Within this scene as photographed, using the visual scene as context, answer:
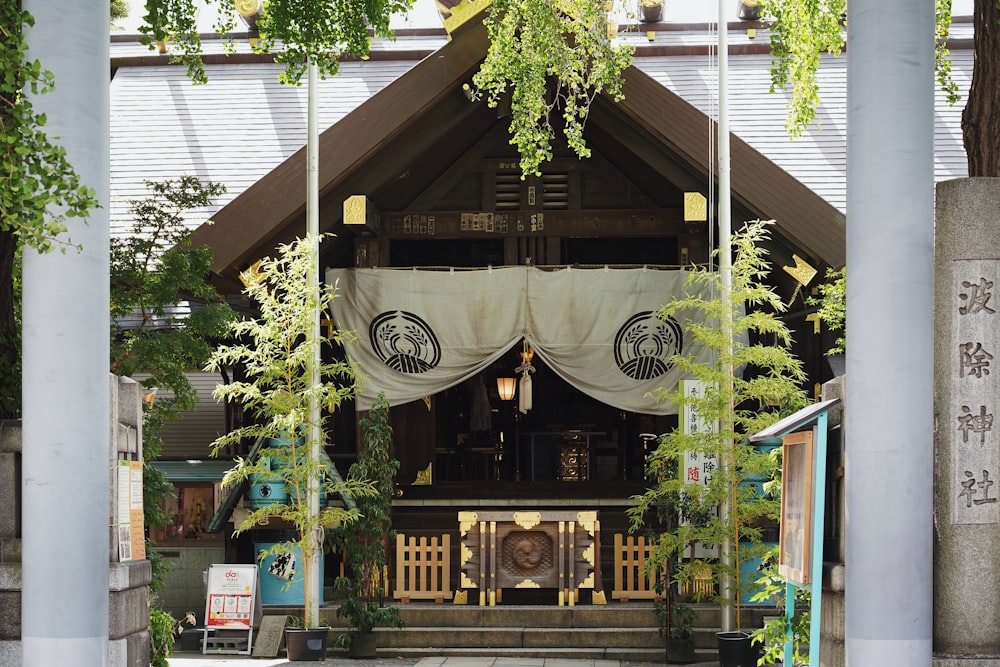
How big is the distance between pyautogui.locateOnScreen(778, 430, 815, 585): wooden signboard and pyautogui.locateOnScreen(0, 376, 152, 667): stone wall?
376 centimetres

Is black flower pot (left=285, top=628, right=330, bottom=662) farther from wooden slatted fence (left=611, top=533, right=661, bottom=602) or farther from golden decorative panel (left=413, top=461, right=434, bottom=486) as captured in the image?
golden decorative panel (left=413, top=461, right=434, bottom=486)

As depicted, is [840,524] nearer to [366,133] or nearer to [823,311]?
[823,311]

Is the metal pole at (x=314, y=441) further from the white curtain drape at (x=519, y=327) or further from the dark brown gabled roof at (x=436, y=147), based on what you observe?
the white curtain drape at (x=519, y=327)

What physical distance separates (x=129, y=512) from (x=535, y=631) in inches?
283

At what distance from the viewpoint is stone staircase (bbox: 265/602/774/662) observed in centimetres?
1404

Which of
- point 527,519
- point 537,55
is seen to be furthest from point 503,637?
point 537,55

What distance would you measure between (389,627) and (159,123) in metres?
8.29

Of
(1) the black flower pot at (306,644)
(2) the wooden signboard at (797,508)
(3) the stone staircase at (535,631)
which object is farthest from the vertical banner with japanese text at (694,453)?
(2) the wooden signboard at (797,508)

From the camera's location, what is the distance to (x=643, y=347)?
1585 cm

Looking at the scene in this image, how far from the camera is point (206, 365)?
13250 millimetres

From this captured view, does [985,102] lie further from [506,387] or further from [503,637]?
[506,387]

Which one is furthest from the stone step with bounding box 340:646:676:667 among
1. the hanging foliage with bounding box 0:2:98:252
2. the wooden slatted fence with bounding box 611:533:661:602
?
the hanging foliage with bounding box 0:2:98:252

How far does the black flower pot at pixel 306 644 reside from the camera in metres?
13.2

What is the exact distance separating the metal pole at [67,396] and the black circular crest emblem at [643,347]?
396 inches
